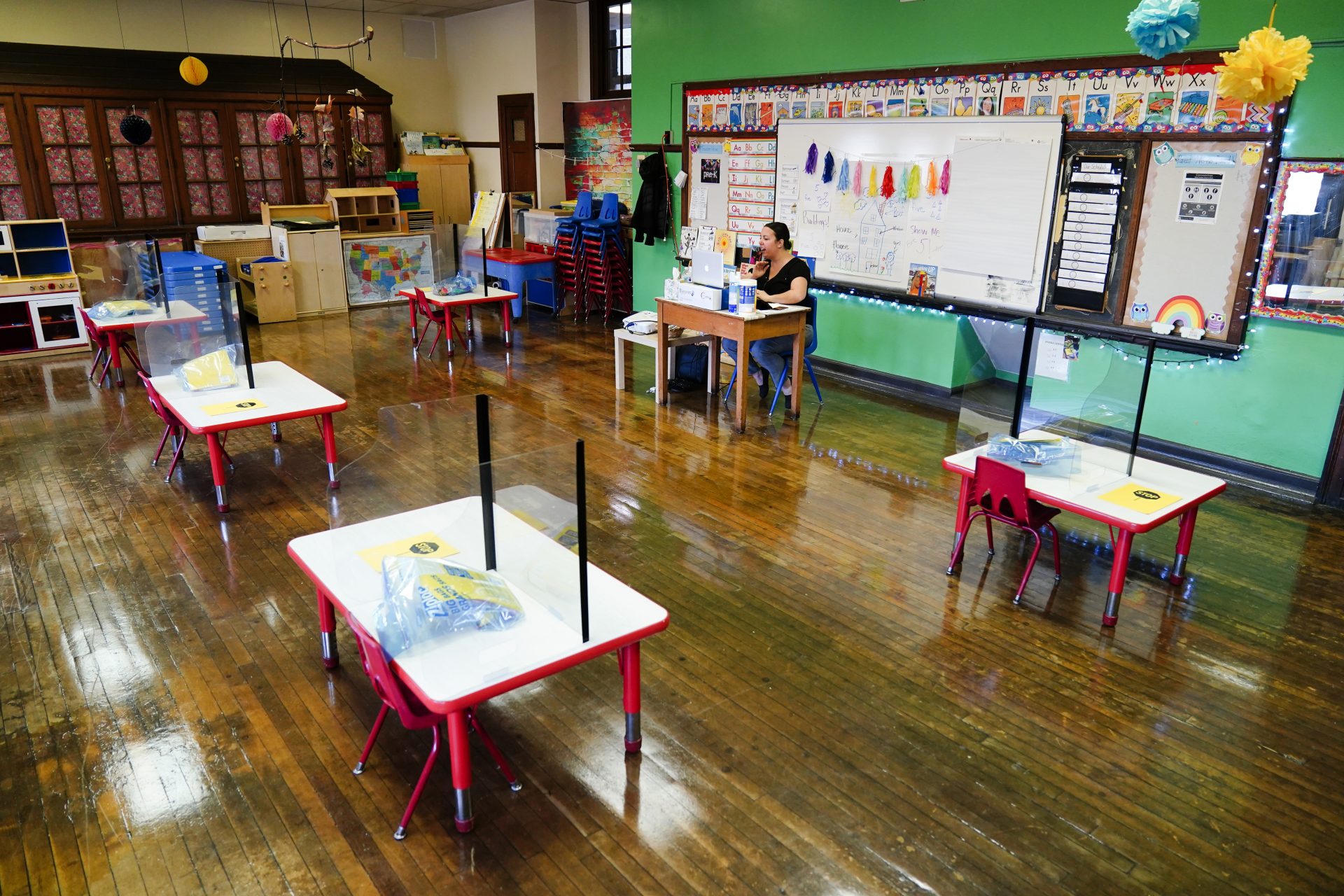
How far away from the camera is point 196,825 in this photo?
2938 mm

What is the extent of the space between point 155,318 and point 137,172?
4.98 m

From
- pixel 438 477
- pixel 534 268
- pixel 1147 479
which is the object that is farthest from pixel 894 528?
pixel 534 268

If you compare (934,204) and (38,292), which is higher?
(934,204)

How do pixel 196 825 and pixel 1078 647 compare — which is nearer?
pixel 196 825

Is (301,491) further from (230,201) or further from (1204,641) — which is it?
(230,201)

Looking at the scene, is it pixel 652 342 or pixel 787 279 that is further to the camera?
pixel 652 342

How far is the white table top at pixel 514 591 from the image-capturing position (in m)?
2.73

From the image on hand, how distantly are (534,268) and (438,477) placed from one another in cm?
816

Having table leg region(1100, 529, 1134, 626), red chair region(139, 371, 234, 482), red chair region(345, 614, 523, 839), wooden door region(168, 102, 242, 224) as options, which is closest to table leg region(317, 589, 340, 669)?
red chair region(345, 614, 523, 839)

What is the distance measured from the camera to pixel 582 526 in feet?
9.19

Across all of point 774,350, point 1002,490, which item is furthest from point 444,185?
point 1002,490

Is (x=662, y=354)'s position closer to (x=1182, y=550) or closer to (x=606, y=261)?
(x=606, y=261)

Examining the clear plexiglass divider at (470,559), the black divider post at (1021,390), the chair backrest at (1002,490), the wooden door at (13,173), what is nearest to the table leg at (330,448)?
the clear plexiglass divider at (470,559)

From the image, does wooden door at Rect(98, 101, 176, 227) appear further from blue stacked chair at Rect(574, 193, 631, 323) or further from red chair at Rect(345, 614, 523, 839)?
red chair at Rect(345, 614, 523, 839)
